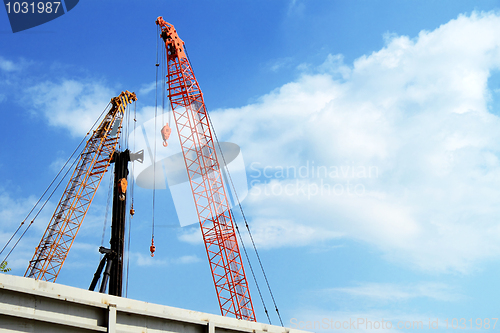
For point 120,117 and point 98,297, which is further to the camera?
point 120,117

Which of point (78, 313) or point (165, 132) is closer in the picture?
point (78, 313)

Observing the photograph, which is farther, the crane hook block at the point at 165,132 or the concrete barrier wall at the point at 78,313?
the crane hook block at the point at 165,132

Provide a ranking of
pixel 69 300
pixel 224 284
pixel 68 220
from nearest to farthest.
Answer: pixel 69 300
pixel 224 284
pixel 68 220

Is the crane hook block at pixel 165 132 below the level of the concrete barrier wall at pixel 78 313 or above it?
above

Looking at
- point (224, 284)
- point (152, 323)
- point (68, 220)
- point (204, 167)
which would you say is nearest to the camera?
point (152, 323)

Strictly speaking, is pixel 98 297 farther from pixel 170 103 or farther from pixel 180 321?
pixel 170 103

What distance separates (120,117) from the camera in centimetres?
5953

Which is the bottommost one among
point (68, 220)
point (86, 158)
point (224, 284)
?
point (224, 284)

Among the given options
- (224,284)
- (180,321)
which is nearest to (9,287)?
(180,321)

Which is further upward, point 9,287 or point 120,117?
point 120,117

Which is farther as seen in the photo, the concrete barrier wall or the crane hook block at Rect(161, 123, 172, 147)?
the crane hook block at Rect(161, 123, 172, 147)

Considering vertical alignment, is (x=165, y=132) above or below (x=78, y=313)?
above

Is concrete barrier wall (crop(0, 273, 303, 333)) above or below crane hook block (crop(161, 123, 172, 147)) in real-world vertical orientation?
below

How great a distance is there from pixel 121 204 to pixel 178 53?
22.7 m
